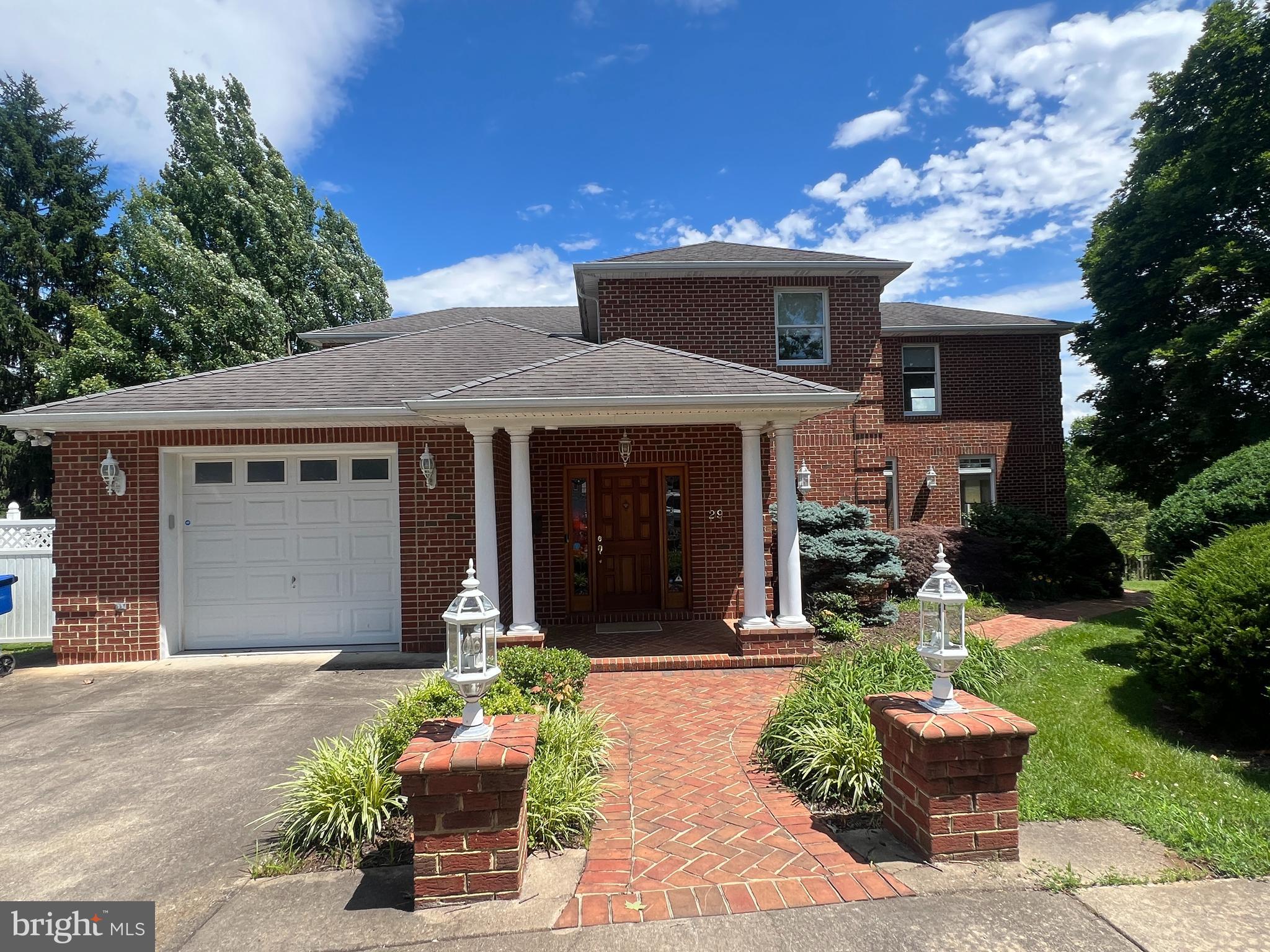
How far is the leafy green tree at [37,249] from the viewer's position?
68.5 ft

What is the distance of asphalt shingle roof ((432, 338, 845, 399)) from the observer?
680 cm

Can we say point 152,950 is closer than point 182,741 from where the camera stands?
Yes

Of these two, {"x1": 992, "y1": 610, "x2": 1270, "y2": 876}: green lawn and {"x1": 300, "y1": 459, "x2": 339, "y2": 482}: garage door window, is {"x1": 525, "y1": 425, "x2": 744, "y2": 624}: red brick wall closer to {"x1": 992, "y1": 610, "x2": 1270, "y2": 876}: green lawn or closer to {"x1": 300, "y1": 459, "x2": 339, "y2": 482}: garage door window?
{"x1": 300, "y1": 459, "x2": 339, "y2": 482}: garage door window

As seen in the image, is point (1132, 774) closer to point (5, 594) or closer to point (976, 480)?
point (976, 480)

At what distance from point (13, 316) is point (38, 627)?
1736cm

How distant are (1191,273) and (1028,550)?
630cm

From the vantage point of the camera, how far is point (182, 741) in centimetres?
517

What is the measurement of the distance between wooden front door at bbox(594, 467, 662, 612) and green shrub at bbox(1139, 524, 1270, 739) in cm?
590

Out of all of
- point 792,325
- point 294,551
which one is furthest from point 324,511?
point 792,325

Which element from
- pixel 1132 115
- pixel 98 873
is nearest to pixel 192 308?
pixel 98 873

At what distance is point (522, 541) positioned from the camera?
709 centimetres

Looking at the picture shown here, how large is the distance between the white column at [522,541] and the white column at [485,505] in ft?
0.78

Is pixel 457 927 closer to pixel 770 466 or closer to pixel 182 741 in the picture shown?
pixel 182 741

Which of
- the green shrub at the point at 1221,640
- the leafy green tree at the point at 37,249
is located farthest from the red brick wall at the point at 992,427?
the leafy green tree at the point at 37,249
